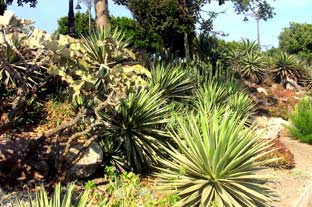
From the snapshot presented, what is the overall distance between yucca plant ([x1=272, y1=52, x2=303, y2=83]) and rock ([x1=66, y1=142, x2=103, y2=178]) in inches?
812

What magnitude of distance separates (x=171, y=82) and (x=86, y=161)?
13.7 ft

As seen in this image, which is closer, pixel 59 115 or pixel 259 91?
pixel 59 115

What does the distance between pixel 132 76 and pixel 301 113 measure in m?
9.55

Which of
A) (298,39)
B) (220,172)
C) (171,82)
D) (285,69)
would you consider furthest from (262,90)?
(298,39)

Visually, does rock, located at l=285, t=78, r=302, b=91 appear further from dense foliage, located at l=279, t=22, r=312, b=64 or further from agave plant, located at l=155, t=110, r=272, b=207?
dense foliage, located at l=279, t=22, r=312, b=64

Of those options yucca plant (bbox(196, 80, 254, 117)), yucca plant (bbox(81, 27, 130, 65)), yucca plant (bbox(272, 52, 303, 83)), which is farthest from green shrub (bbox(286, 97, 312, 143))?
yucca plant (bbox(272, 52, 303, 83))

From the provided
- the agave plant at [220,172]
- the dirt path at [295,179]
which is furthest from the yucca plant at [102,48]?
the dirt path at [295,179]

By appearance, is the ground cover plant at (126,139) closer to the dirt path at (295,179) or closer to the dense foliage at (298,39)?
the dirt path at (295,179)

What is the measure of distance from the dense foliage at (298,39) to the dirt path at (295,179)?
41.5 metres

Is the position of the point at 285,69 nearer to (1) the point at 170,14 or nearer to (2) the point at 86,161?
(1) the point at 170,14

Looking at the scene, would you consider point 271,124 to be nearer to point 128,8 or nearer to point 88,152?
point 128,8

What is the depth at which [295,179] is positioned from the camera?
898 cm

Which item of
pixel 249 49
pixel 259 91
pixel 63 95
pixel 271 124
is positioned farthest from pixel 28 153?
pixel 249 49

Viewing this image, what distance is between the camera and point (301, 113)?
46.3ft
